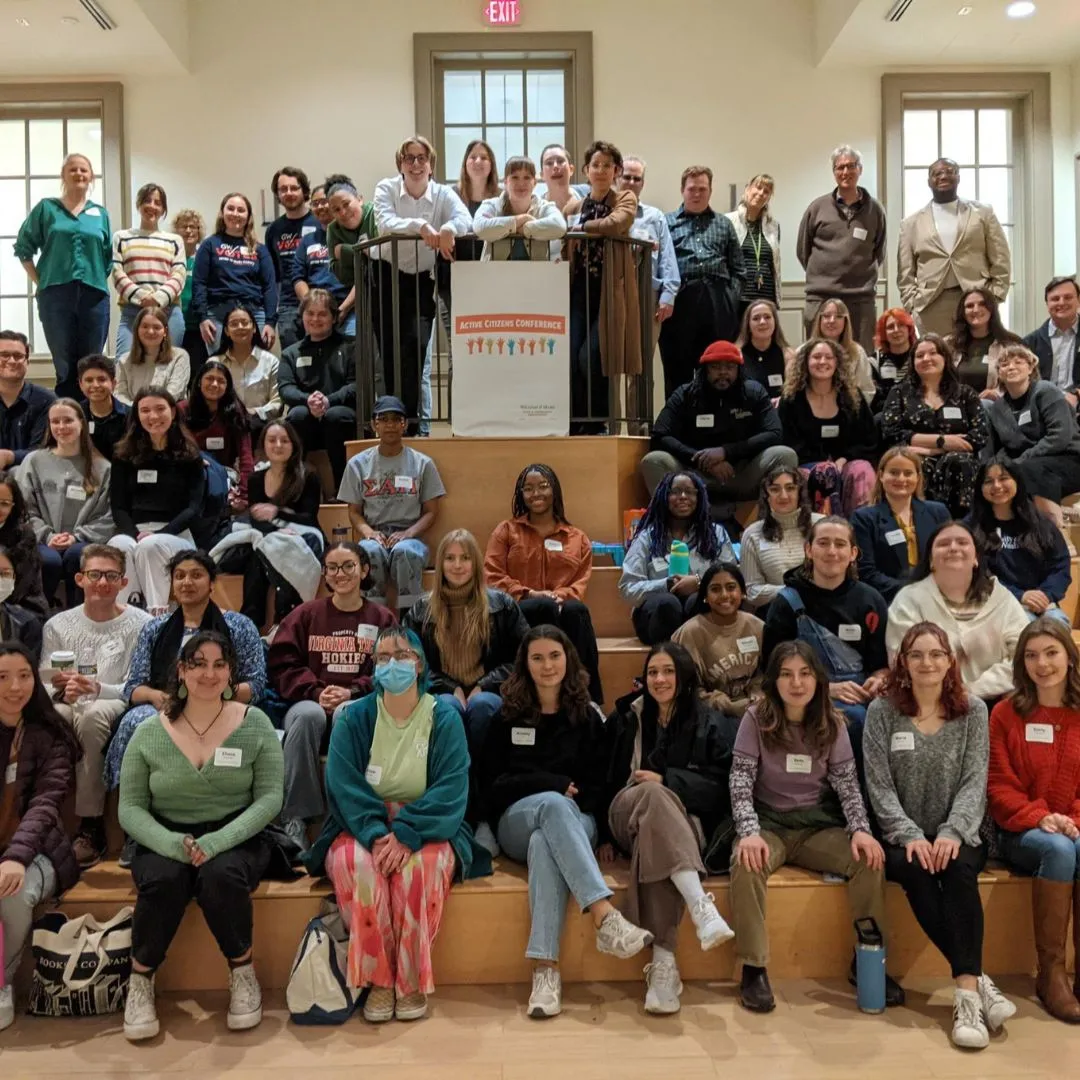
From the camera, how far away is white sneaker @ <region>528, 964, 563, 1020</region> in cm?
336

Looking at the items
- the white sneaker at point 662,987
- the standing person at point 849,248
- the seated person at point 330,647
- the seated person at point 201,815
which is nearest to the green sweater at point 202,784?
the seated person at point 201,815

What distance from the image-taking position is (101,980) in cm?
339

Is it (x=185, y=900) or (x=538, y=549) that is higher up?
(x=538, y=549)

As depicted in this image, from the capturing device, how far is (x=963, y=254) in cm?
744

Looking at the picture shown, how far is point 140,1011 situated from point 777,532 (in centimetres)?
305

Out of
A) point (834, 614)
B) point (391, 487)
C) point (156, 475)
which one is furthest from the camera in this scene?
point (391, 487)

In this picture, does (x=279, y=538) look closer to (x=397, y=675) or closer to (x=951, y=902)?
(x=397, y=675)

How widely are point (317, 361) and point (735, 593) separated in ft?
10.1

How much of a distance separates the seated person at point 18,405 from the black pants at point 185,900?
10.2 ft

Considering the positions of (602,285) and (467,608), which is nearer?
(467,608)

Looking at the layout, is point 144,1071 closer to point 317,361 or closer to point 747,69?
point 317,361

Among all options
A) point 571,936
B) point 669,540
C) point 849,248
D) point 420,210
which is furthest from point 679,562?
point 849,248

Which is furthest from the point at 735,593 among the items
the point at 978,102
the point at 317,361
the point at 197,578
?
the point at 978,102

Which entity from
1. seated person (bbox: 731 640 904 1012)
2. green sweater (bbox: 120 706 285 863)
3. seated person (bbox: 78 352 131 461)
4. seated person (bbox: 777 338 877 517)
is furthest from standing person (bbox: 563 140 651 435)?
Answer: green sweater (bbox: 120 706 285 863)
